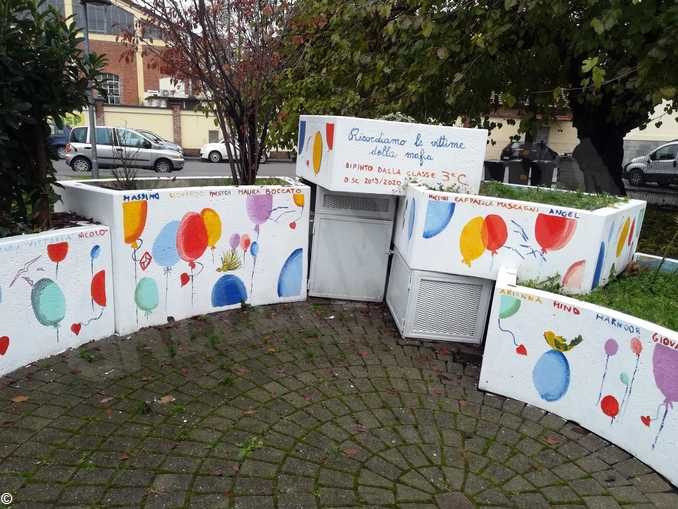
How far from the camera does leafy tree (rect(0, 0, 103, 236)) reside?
3.99 m

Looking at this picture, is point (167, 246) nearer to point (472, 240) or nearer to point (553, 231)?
point (472, 240)

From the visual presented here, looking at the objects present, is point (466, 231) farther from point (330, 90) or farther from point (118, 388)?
point (330, 90)

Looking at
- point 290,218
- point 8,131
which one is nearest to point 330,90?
point 290,218

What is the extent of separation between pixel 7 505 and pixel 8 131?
9.99 ft

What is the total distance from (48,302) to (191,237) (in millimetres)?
1410

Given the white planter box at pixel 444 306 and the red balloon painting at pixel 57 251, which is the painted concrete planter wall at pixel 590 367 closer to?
the white planter box at pixel 444 306

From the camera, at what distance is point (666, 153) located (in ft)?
65.7

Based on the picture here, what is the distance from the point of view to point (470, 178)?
17.6 ft

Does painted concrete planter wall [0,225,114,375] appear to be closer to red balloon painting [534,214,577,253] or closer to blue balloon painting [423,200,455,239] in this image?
blue balloon painting [423,200,455,239]

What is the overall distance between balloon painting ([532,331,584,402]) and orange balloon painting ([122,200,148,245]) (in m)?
3.61

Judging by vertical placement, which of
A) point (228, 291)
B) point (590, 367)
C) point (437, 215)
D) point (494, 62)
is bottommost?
point (228, 291)

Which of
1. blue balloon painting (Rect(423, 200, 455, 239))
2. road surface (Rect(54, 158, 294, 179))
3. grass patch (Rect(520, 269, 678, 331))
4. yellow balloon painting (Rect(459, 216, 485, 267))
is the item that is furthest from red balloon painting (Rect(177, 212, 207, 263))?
road surface (Rect(54, 158, 294, 179))

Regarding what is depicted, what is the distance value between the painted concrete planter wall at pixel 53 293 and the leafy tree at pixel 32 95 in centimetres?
36

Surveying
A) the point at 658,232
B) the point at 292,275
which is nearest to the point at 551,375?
the point at 292,275
